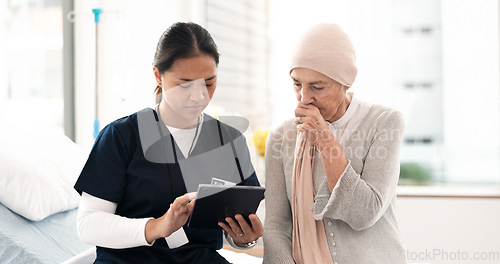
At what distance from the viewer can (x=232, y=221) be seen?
1.27m

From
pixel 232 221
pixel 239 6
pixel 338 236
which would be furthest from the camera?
pixel 239 6

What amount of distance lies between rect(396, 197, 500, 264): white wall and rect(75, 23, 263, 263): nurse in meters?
1.55

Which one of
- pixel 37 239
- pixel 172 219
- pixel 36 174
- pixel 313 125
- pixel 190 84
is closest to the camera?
pixel 172 219

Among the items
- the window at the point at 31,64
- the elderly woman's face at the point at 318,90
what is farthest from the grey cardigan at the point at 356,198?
the window at the point at 31,64

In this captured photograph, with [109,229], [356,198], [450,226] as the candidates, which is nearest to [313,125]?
[356,198]

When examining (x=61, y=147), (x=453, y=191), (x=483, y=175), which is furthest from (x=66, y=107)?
(x=483, y=175)

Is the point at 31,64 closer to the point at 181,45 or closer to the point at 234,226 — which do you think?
the point at 181,45

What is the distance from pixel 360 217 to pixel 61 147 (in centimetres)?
108

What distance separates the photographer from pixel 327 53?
1.37m

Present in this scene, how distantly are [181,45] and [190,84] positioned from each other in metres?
0.10

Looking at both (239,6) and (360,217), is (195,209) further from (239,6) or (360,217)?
(239,6)

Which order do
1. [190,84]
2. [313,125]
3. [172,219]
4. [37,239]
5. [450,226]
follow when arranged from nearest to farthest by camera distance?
1. [172,219]
2. [190,84]
3. [313,125]
4. [37,239]
5. [450,226]

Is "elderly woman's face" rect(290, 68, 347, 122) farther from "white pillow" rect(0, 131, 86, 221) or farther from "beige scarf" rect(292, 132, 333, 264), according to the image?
"white pillow" rect(0, 131, 86, 221)

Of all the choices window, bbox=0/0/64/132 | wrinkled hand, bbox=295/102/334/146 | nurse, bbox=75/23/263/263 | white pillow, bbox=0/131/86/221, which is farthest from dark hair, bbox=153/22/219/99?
window, bbox=0/0/64/132
